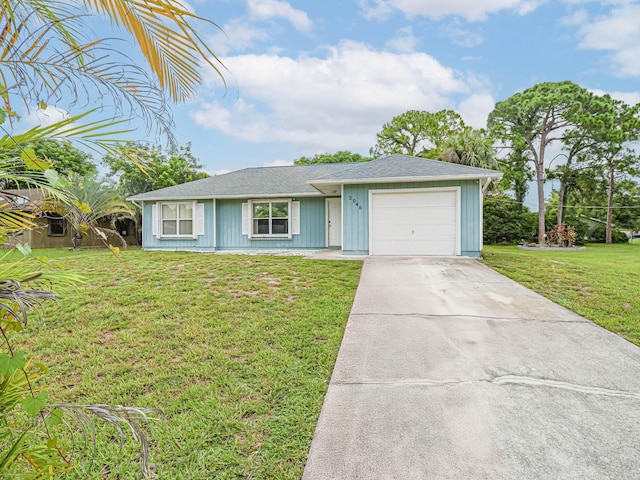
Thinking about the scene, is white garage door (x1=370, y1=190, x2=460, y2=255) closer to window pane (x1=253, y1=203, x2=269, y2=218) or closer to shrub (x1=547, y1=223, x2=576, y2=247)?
window pane (x1=253, y1=203, x2=269, y2=218)

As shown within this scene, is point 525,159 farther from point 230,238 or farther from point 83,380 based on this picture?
point 83,380

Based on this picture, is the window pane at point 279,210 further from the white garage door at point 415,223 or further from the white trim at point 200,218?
the white garage door at point 415,223

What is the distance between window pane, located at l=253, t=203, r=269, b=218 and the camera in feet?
44.0

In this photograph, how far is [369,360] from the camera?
3201 millimetres

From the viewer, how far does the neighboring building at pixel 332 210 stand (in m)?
9.87

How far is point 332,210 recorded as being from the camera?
12961 mm

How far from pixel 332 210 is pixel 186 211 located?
613 cm

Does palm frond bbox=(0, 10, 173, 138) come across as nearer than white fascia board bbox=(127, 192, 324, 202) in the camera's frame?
Yes

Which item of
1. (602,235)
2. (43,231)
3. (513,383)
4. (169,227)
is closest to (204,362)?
(513,383)

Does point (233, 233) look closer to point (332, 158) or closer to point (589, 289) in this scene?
point (589, 289)

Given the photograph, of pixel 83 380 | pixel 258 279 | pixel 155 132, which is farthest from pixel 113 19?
pixel 258 279

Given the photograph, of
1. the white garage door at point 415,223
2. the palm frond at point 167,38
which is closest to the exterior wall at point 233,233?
the white garage door at point 415,223

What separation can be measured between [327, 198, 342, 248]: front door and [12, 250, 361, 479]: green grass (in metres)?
6.73

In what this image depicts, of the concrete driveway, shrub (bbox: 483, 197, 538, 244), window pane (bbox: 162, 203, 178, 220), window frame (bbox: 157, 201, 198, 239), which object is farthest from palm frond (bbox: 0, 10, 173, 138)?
shrub (bbox: 483, 197, 538, 244)
